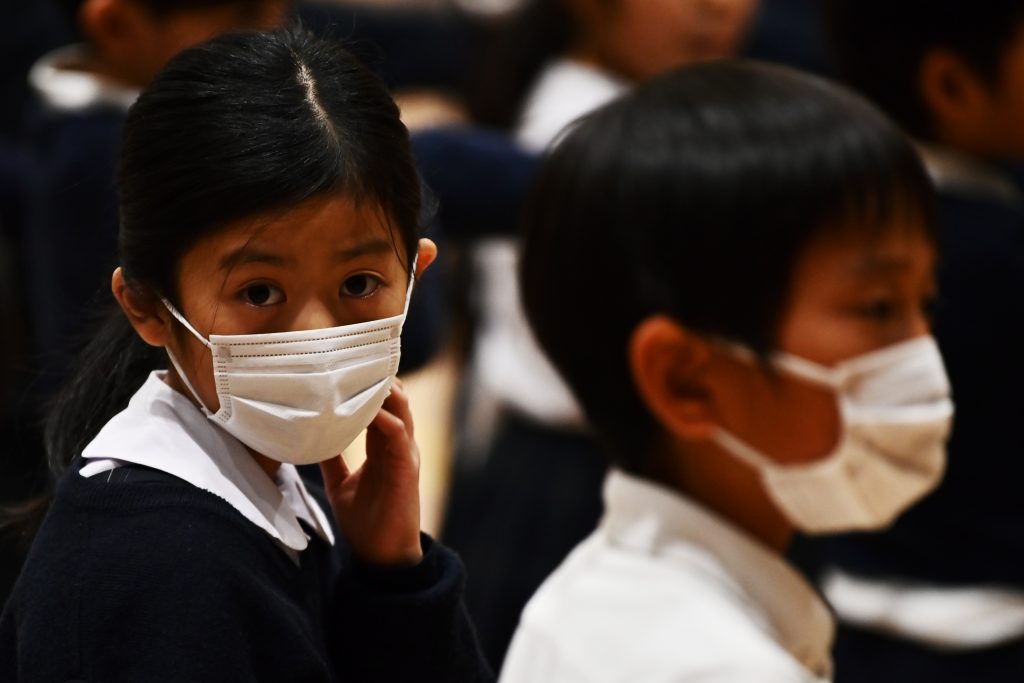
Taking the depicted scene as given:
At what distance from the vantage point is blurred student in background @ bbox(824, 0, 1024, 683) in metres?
1.55

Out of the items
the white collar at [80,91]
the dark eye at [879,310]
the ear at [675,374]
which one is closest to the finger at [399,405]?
the ear at [675,374]

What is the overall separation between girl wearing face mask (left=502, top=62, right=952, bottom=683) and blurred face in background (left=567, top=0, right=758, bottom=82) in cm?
109

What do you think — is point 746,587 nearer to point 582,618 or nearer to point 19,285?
point 582,618

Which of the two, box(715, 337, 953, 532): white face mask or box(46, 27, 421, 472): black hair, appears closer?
box(46, 27, 421, 472): black hair

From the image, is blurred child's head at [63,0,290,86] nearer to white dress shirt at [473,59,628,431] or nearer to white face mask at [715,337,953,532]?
white face mask at [715,337,953,532]

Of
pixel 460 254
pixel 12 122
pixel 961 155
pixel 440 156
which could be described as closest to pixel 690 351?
pixel 440 156

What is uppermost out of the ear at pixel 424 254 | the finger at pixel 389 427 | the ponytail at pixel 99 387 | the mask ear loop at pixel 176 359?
the ear at pixel 424 254

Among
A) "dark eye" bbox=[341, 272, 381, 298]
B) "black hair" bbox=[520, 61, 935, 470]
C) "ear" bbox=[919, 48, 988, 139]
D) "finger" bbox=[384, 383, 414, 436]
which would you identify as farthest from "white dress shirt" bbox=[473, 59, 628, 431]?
"dark eye" bbox=[341, 272, 381, 298]

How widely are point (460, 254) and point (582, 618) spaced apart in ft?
4.02

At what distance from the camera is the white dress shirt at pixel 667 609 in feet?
3.10

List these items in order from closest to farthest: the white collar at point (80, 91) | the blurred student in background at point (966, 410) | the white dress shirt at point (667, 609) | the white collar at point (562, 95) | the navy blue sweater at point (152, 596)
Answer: the navy blue sweater at point (152, 596)
the white dress shirt at point (667, 609)
the white collar at point (80, 91)
the blurred student in background at point (966, 410)
the white collar at point (562, 95)

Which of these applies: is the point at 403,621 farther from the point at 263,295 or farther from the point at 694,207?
the point at 694,207

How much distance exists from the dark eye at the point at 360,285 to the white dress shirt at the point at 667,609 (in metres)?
0.32

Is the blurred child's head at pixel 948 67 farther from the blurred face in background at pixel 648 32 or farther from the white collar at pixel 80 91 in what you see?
the white collar at pixel 80 91
